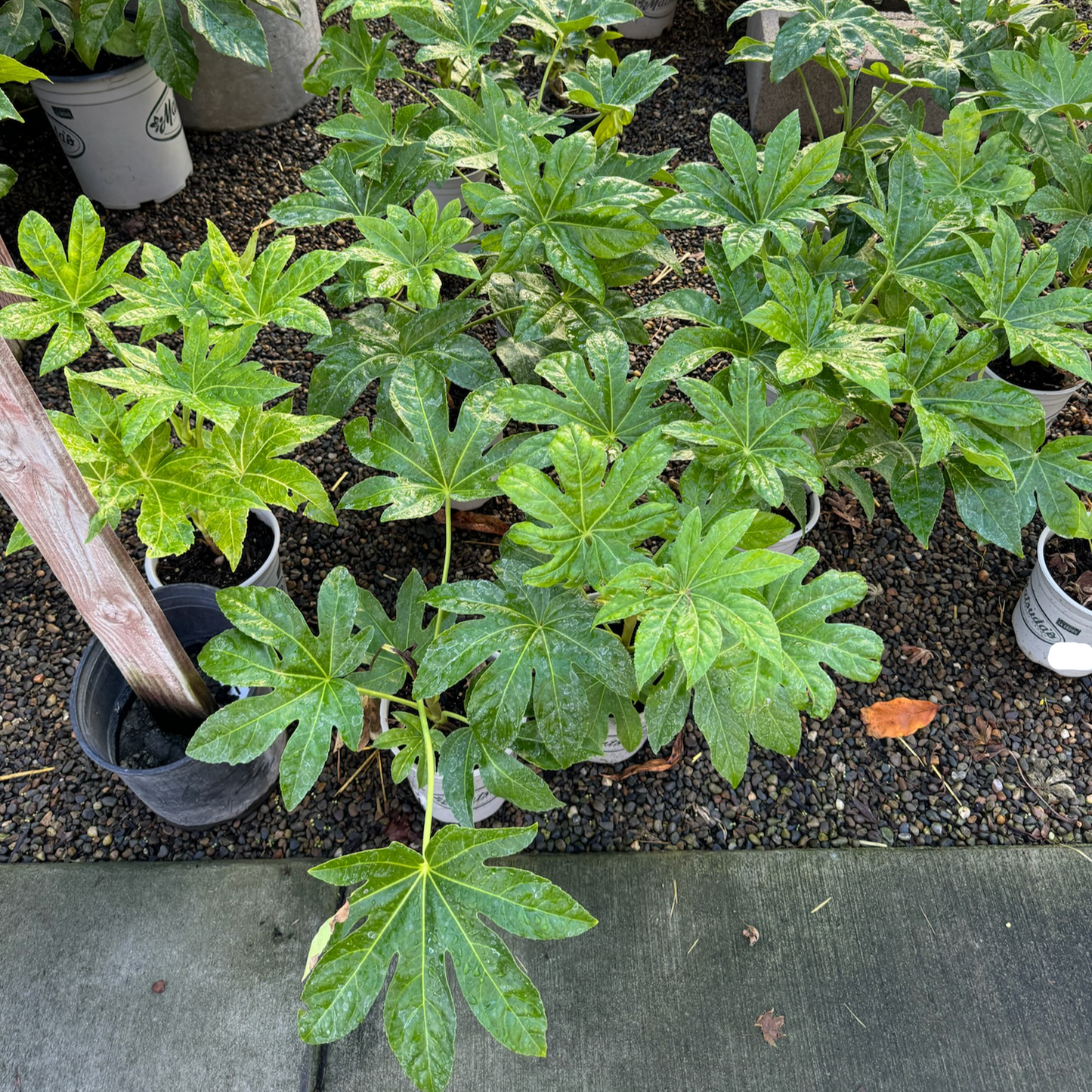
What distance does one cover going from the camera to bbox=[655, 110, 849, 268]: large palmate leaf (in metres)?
1.43

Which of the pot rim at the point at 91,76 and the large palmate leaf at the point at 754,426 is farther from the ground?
the pot rim at the point at 91,76

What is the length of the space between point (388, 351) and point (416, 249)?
28 cm

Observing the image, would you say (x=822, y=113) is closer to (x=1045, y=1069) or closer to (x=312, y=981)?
(x=1045, y=1069)

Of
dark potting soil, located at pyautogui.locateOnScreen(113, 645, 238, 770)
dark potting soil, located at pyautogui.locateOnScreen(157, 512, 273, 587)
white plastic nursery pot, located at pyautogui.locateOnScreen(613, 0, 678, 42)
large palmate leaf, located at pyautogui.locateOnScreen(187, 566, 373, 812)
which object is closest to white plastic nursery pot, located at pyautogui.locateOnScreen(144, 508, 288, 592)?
dark potting soil, located at pyautogui.locateOnScreen(157, 512, 273, 587)

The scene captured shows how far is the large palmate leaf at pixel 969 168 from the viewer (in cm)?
149

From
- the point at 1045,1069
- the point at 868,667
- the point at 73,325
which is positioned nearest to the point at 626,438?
the point at 868,667

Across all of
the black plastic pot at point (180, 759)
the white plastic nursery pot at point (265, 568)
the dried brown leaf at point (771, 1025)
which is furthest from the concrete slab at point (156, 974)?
the dried brown leaf at point (771, 1025)

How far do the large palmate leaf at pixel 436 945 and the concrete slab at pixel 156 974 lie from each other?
63 cm

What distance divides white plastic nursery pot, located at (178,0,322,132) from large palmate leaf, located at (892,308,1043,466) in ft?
8.24

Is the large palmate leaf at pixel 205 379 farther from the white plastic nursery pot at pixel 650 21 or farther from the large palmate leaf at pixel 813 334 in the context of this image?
the white plastic nursery pot at pixel 650 21

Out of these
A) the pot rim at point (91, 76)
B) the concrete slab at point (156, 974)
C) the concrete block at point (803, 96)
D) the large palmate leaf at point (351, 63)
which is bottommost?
the concrete slab at point (156, 974)

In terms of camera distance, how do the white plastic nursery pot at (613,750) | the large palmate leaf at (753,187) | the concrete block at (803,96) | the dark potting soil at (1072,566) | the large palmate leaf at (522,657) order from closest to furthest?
the large palmate leaf at (522,657), the large palmate leaf at (753,187), the white plastic nursery pot at (613,750), the dark potting soil at (1072,566), the concrete block at (803,96)

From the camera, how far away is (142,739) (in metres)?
1.78

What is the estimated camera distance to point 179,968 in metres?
1.71
